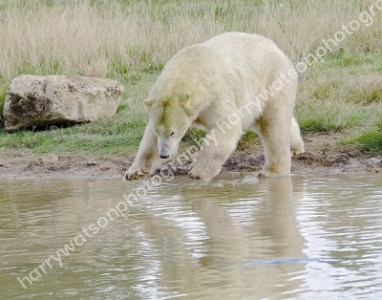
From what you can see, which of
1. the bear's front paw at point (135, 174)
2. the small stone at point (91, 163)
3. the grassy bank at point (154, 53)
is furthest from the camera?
the grassy bank at point (154, 53)

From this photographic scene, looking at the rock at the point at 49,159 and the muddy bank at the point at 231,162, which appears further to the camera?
the rock at the point at 49,159

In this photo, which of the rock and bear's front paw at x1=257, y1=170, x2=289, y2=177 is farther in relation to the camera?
the rock

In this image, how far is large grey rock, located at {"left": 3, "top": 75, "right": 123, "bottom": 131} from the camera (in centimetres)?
1141

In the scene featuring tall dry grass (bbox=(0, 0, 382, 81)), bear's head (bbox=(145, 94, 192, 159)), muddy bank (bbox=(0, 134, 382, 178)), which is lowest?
muddy bank (bbox=(0, 134, 382, 178))

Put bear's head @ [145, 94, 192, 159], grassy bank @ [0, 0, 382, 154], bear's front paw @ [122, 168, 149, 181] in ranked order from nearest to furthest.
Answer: bear's head @ [145, 94, 192, 159] < bear's front paw @ [122, 168, 149, 181] < grassy bank @ [0, 0, 382, 154]

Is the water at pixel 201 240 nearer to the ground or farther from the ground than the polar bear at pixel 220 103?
nearer to the ground

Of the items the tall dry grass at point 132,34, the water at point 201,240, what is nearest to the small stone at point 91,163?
the water at point 201,240

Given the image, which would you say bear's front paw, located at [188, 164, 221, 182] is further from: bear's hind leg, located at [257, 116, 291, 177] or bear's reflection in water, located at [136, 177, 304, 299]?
bear's hind leg, located at [257, 116, 291, 177]

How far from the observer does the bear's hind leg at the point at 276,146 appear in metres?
9.20

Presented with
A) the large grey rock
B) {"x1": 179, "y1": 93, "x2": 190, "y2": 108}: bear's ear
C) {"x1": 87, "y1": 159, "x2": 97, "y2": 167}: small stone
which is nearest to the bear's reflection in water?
{"x1": 179, "y1": 93, "x2": 190, "y2": 108}: bear's ear

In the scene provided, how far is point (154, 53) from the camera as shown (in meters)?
14.4

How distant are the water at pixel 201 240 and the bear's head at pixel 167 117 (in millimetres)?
519

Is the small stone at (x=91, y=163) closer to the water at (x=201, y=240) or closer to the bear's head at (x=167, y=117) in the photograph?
the water at (x=201, y=240)

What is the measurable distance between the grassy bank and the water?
2052mm
